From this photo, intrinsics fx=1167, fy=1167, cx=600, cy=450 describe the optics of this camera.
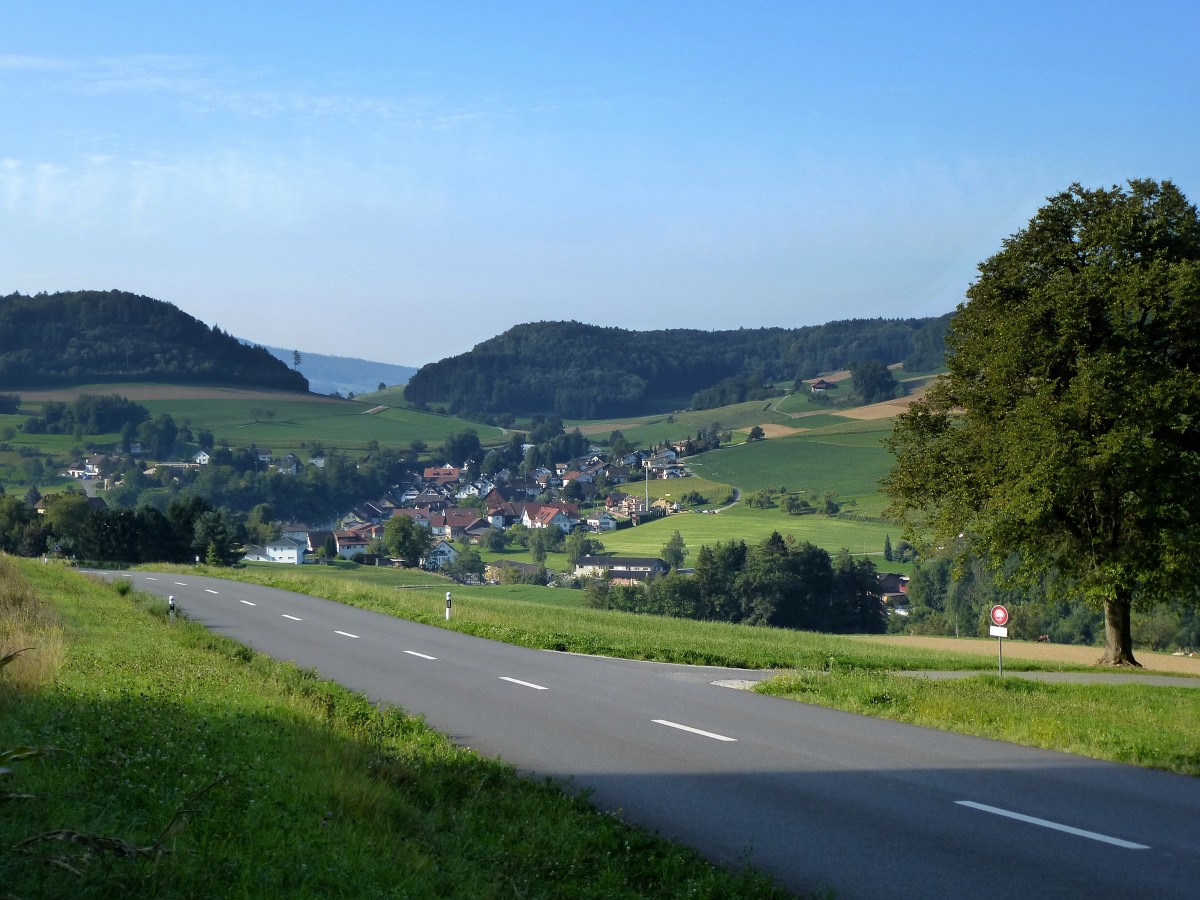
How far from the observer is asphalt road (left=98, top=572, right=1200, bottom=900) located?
7.38 m

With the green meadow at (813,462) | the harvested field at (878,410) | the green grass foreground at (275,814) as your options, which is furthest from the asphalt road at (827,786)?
the harvested field at (878,410)

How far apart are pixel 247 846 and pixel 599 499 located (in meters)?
151

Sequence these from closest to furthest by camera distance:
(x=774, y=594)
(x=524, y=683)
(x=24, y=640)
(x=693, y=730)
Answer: (x=693, y=730) → (x=24, y=640) → (x=524, y=683) → (x=774, y=594)

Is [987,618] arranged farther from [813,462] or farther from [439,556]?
[439,556]

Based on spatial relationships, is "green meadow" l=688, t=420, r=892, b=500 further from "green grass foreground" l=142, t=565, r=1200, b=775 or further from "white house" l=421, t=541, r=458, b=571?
"green grass foreground" l=142, t=565, r=1200, b=775

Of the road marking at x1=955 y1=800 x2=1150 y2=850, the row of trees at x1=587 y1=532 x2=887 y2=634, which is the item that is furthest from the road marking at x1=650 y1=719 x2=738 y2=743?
the row of trees at x1=587 y1=532 x2=887 y2=634

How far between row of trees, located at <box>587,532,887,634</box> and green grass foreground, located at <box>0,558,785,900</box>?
5892cm

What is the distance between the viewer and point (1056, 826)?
8.48 m

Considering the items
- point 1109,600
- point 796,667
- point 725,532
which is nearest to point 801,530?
point 725,532

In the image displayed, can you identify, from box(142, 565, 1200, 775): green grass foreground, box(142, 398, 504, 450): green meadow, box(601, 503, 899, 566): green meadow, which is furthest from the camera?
box(142, 398, 504, 450): green meadow

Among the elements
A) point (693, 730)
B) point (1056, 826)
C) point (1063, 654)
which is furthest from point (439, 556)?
point (1056, 826)

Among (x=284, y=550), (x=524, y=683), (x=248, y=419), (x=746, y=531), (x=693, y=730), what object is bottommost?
(x=284, y=550)

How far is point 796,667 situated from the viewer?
72.1ft

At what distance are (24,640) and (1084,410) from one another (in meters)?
21.1
